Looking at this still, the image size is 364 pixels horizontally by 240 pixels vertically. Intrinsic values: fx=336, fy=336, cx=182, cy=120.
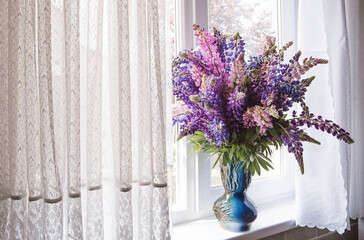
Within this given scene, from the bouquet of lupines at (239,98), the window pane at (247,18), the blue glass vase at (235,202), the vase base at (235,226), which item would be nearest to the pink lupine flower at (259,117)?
the bouquet of lupines at (239,98)

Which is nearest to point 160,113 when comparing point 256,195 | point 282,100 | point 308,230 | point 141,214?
point 141,214

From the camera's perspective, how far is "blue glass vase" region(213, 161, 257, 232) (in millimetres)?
1170

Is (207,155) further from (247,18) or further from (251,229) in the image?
(247,18)

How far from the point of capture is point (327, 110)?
1.35 m

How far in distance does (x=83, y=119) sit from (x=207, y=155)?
0.64m

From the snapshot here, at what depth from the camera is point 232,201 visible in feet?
3.85

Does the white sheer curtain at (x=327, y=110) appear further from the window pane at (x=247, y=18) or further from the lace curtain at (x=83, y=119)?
the lace curtain at (x=83, y=119)

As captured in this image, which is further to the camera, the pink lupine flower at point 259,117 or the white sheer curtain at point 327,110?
the white sheer curtain at point 327,110

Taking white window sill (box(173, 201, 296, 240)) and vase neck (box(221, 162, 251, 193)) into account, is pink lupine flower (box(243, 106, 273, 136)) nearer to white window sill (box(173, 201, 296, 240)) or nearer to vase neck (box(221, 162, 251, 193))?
vase neck (box(221, 162, 251, 193))

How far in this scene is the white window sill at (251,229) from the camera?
1185 millimetres

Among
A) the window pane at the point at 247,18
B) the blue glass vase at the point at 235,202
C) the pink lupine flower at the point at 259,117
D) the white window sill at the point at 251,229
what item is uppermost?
the window pane at the point at 247,18

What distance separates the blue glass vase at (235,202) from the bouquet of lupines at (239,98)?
0.16 ft

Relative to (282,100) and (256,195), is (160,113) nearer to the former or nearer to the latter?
(282,100)

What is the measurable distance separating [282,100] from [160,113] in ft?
1.35
